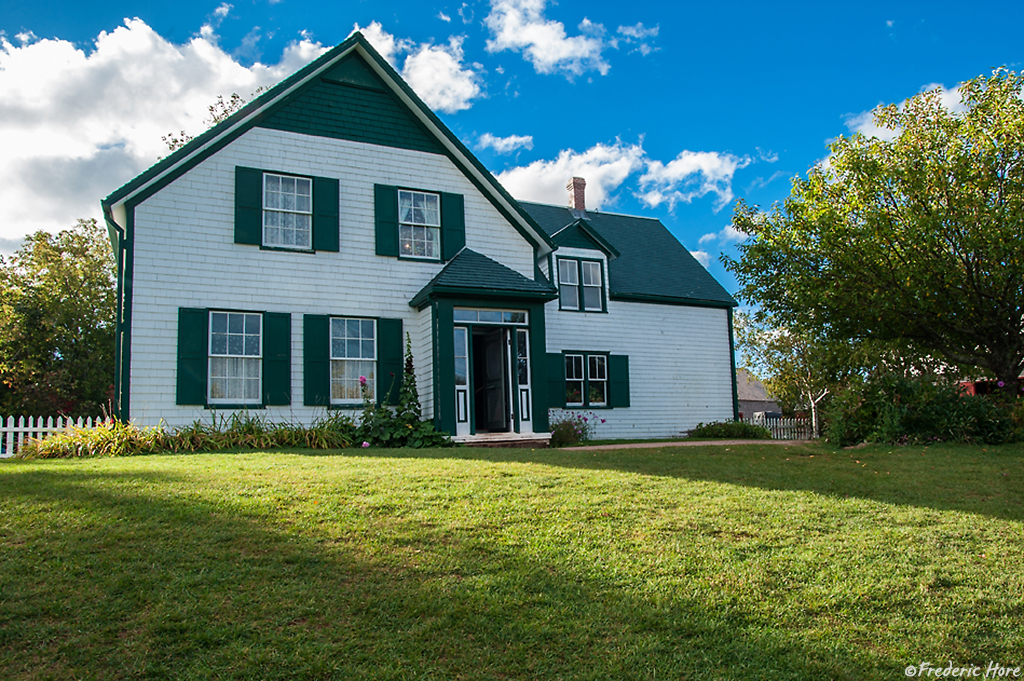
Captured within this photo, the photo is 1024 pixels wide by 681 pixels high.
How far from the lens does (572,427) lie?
15773 millimetres

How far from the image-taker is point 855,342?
1784cm

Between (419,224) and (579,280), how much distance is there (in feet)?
16.8

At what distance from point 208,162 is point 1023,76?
17.6 metres

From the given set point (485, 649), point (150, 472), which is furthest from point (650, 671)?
point (150, 472)

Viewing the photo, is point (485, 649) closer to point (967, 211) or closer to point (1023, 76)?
point (967, 211)

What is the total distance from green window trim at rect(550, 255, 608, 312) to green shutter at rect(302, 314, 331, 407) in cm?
638

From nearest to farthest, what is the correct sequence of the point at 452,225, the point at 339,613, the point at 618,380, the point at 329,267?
1. the point at 339,613
2. the point at 329,267
3. the point at 452,225
4. the point at 618,380

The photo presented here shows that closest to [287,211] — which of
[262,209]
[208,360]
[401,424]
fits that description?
[262,209]

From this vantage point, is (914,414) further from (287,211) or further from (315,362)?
(287,211)

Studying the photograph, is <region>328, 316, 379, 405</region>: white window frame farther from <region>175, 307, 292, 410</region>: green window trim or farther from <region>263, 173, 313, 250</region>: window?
<region>263, 173, 313, 250</region>: window

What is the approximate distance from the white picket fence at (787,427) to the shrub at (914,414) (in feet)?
24.7

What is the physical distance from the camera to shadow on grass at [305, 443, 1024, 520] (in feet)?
22.3

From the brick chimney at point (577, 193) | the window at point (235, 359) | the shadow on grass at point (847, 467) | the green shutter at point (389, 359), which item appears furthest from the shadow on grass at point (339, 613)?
the brick chimney at point (577, 193)

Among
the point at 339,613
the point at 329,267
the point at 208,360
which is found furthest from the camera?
the point at 329,267
